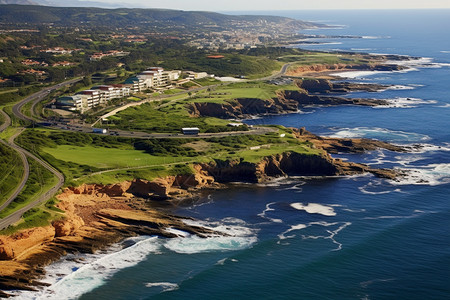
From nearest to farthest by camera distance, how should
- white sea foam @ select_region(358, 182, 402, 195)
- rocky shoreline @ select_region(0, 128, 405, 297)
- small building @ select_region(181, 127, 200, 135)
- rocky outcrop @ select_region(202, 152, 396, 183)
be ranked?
rocky shoreline @ select_region(0, 128, 405, 297) → white sea foam @ select_region(358, 182, 402, 195) → rocky outcrop @ select_region(202, 152, 396, 183) → small building @ select_region(181, 127, 200, 135)

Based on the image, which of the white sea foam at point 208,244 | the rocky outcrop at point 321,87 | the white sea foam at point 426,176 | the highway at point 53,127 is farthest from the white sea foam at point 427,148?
the rocky outcrop at point 321,87

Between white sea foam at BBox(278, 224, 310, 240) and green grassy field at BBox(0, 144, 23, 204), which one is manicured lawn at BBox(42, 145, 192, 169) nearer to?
green grassy field at BBox(0, 144, 23, 204)

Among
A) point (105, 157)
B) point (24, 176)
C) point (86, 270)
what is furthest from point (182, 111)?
point (86, 270)

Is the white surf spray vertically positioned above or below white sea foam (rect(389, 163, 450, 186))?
above

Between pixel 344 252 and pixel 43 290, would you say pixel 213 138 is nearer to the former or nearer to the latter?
pixel 344 252

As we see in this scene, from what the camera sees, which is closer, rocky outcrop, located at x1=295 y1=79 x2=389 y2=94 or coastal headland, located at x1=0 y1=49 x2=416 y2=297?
coastal headland, located at x1=0 y1=49 x2=416 y2=297

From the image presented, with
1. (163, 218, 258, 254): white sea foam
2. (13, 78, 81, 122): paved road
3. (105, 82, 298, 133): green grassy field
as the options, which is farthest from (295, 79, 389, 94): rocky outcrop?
(163, 218, 258, 254): white sea foam

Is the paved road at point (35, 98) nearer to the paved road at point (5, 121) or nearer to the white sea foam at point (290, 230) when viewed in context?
the paved road at point (5, 121)
